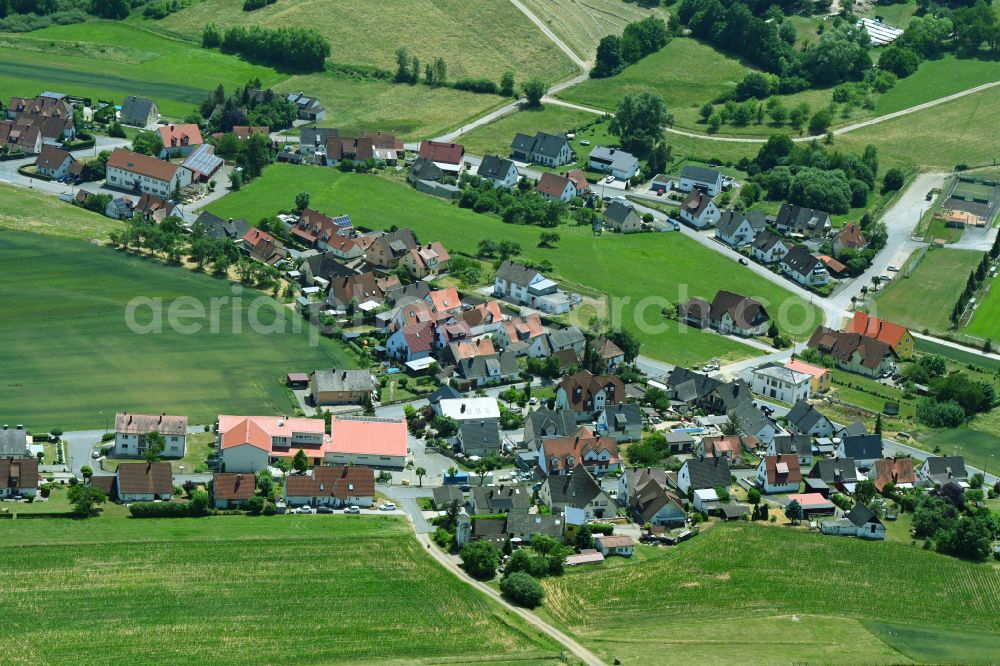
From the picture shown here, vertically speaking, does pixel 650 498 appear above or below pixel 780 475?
below

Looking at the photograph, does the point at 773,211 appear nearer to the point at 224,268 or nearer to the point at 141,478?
the point at 224,268

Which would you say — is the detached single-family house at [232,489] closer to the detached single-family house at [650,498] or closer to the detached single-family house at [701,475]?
the detached single-family house at [650,498]

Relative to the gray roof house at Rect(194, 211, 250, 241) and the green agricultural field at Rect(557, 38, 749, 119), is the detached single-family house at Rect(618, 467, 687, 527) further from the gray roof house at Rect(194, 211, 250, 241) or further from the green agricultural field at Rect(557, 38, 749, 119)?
the green agricultural field at Rect(557, 38, 749, 119)

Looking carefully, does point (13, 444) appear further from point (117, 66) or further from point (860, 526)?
point (117, 66)

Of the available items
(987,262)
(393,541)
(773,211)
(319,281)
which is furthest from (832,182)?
(393,541)

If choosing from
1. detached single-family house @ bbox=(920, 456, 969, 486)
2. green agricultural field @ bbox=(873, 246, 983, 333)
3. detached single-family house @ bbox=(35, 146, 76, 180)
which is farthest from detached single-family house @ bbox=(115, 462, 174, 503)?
green agricultural field @ bbox=(873, 246, 983, 333)

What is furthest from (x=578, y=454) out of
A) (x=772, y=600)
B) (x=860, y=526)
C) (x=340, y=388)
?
(x=772, y=600)
